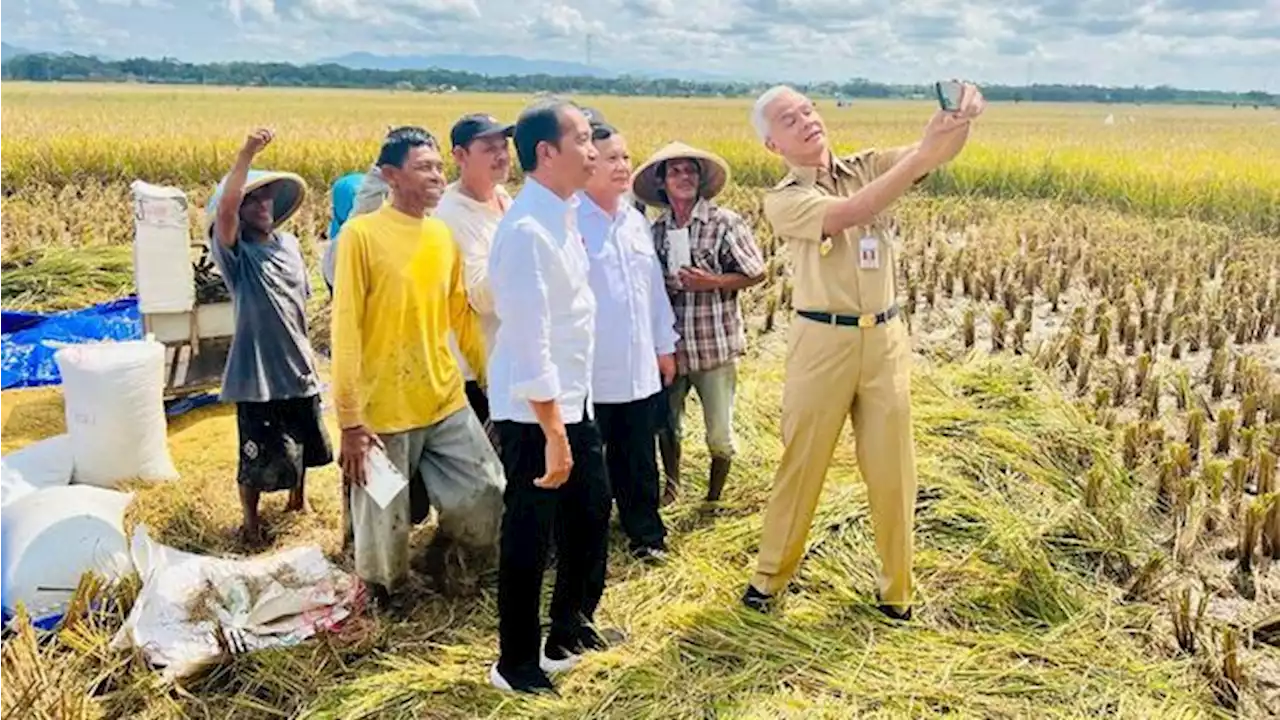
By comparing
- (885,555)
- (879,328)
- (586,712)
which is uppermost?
(879,328)

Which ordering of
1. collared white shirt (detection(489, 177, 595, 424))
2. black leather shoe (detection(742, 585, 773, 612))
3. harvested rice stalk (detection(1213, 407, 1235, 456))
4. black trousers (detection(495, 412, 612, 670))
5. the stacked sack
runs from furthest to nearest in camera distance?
harvested rice stalk (detection(1213, 407, 1235, 456))
the stacked sack
black leather shoe (detection(742, 585, 773, 612))
black trousers (detection(495, 412, 612, 670))
collared white shirt (detection(489, 177, 595, 424))

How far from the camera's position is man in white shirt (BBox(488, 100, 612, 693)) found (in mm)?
2518

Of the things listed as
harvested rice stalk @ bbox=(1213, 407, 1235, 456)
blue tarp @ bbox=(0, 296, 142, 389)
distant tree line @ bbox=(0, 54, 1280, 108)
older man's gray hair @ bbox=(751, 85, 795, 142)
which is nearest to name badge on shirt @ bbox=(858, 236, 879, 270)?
older man's gray hair @ bbox=(751, 85, 795, 142)

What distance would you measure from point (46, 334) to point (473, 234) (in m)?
3.62

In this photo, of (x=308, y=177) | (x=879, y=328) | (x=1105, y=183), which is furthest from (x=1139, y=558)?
(x=308, y=177)

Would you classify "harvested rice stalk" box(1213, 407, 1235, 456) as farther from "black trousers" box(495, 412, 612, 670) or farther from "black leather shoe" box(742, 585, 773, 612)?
"black trousers" box(495, 412, 612, 670)

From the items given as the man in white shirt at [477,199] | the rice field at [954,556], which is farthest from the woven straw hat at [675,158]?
the rice field at [954,556]

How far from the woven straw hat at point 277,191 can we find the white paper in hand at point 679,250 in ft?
4.73

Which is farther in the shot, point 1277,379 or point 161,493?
point 1277,379

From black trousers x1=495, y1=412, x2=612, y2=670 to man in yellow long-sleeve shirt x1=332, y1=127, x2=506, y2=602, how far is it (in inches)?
20.1

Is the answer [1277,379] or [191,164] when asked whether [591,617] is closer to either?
[1277,379]

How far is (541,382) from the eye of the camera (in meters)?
2.49

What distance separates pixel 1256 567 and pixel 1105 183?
11171 mm

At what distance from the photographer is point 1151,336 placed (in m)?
6.67
